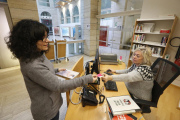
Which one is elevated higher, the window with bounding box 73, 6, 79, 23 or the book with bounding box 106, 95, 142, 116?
the window with bounding box 73, 6, 79, 23

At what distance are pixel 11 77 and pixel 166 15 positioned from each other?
5.41 m

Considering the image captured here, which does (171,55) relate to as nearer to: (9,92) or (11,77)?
(9,92)

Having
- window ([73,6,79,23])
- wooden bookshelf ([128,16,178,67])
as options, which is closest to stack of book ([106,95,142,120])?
wooden bookshelf ([128,16,178,67])

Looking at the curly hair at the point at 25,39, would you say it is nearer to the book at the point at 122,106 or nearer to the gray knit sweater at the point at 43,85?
the gray knit sweater at the point at 43,85

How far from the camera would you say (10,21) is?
313 cm

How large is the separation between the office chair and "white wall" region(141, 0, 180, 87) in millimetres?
2020

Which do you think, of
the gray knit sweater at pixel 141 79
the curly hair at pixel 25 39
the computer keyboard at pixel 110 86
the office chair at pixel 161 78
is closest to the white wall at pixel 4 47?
the curly hair at pixel 25 39

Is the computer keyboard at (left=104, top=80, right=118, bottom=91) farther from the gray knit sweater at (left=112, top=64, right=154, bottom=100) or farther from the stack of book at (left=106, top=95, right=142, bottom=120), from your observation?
the stack of book at (left=106, top=95, right=142, bottom=120)

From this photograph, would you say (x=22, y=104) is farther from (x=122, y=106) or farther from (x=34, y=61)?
(x=122, y=106)

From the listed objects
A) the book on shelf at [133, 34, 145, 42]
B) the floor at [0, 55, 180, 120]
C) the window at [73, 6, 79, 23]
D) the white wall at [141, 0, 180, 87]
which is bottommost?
the floor at [0, 55, 180, 120]

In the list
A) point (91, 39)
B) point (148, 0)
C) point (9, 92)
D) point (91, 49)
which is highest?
point (148, 0)

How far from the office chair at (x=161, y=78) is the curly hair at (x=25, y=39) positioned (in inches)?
51.1

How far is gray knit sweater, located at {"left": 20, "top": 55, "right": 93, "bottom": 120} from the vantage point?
0.70m

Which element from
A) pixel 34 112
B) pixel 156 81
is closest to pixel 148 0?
pixel 156 81
